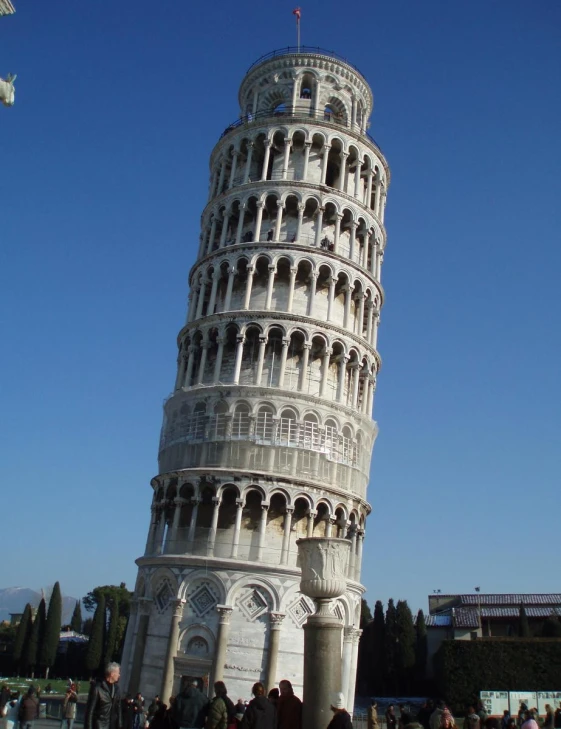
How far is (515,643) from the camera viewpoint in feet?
133

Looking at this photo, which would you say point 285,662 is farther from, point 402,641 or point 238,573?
point 402,641

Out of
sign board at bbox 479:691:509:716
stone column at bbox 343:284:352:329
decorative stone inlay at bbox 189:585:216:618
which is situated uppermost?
stone column at bbox 343:284:352:329

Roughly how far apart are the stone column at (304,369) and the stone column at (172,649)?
32.6 feet

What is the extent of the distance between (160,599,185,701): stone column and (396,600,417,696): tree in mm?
31494

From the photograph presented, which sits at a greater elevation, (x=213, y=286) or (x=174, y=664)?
(x=213, y=286)

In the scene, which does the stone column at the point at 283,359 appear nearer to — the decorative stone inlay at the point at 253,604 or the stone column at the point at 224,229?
the stone column at the point at 224,229

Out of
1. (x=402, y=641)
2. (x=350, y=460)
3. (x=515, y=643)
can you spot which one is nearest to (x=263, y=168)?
(x=350, y=460)

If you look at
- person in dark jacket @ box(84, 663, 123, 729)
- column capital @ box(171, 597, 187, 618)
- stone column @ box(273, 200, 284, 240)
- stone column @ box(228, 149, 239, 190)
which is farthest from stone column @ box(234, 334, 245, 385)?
person in dark jacket @ box(84, 663, 123, 729)

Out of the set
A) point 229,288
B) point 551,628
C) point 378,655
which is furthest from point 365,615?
point 229,288

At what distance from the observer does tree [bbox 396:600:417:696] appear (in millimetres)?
53906

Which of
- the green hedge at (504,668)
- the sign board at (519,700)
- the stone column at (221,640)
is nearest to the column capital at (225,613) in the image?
the stone column at (221,640)

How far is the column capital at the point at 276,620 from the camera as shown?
2711cm

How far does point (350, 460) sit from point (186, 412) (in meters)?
7.46

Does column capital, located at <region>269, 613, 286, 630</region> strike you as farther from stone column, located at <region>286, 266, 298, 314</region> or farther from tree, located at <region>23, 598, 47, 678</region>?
tree, located at <region>23, 598, 47, 678</region>
